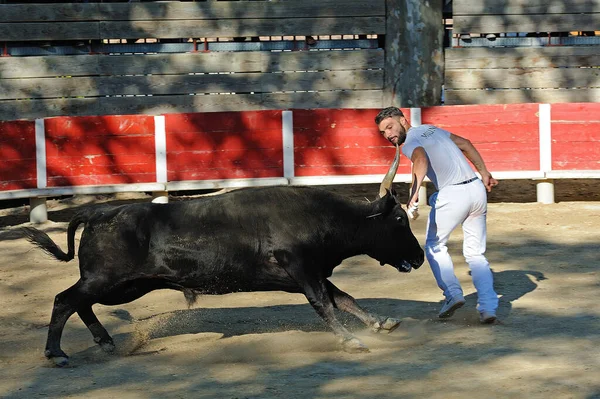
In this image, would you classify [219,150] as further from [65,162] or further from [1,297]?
[1,297]

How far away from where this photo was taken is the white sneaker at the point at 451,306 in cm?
698

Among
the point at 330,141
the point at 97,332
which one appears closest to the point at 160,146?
the point at 330,141

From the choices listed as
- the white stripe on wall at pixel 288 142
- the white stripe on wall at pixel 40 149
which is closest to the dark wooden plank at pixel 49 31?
the white stripe on wall at pixel 40 149

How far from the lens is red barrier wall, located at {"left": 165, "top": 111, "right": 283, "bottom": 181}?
12.8m

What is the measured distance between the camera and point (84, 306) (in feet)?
21.8

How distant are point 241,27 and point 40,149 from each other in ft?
11.6

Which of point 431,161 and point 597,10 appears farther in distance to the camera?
point 597,10

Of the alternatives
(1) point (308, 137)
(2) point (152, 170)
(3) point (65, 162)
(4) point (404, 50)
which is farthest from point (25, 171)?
(4) point (404, 50)

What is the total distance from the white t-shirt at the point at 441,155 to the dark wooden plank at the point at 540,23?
8314mm

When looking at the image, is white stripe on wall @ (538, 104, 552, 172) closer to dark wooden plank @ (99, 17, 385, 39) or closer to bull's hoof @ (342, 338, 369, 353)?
dark wooden plank @ (99, 17, 385, 39)

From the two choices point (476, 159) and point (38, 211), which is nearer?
point (476, 159)

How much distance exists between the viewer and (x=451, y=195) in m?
6.93

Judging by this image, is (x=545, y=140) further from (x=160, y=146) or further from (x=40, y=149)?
(x=40, y=149)

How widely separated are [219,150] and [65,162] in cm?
178
